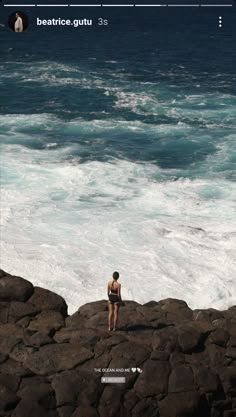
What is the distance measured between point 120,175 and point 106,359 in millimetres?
26016

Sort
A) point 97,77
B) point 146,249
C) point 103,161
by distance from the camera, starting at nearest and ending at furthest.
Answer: point 146,249 → point 103,161 → point 97,77

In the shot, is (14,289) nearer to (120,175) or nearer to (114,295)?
(114,295)

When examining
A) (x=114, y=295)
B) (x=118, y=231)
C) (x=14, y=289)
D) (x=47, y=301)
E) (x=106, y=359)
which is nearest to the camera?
(x=106, y=359)

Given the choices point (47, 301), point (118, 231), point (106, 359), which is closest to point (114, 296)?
point (106, 359)

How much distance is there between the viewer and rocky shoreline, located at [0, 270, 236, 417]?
73.8 feet

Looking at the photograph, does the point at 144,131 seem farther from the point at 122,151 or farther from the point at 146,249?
the point at 146,249

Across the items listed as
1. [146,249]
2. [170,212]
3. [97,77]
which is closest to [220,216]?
[170,212]

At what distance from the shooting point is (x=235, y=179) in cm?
4831

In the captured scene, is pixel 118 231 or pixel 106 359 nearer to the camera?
pixel 106 359

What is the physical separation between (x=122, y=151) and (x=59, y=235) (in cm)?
1768

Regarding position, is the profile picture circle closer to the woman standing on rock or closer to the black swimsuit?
the woman standing on rock

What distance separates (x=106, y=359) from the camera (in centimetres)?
2398

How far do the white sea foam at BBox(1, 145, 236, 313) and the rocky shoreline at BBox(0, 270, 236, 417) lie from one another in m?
4.54

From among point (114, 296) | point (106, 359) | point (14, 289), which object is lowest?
point (106, 359)
